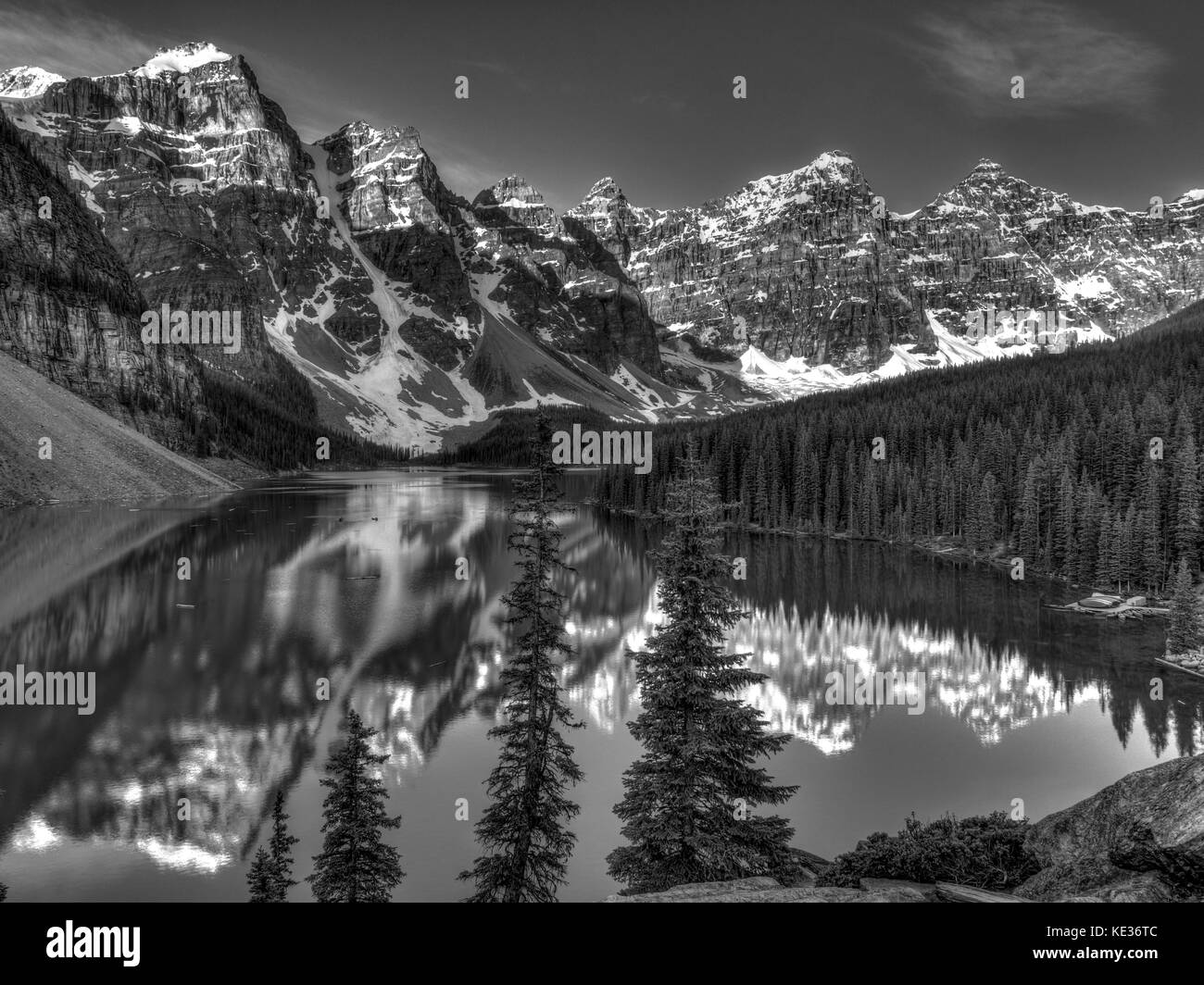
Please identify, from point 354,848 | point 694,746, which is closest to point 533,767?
point 354,848

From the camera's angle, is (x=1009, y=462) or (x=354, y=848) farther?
(x=1009, y=462)

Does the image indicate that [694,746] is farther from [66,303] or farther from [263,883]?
[66,303]

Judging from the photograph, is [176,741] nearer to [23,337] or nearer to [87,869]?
[87,869]

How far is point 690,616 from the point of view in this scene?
48.4 feet

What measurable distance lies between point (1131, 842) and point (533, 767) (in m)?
12.5

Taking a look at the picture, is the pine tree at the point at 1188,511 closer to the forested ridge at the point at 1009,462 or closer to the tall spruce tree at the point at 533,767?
the forested ridge at the point at 1009,462

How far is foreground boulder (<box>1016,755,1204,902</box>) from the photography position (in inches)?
257

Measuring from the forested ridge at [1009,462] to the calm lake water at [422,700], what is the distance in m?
9.03

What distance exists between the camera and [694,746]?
13820mm

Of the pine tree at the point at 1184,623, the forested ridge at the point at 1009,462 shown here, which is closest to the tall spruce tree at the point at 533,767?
the forested ridge at the point at 1009,462

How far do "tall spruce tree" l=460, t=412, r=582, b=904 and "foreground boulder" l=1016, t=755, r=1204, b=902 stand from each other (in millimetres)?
9786

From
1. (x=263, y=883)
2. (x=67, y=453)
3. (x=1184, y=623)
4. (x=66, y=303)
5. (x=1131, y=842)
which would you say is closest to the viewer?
(x=1131, y=842)

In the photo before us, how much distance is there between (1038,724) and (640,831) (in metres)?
22.8

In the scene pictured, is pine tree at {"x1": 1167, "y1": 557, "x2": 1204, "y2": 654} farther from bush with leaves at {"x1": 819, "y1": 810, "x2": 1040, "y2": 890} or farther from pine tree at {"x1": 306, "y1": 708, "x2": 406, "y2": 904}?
pine tree at {"x1": 306, "y1": 708, "x2": 406, "y2": 904}
